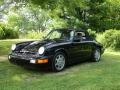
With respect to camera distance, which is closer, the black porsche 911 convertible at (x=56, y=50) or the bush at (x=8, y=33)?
the black porsche 911 convertible at (x=56, y=50)

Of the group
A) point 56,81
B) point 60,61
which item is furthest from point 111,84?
point 60,61

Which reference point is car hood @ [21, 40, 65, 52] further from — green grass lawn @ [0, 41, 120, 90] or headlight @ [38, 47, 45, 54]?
green grass lawn @ [0, 41, 120, 90]

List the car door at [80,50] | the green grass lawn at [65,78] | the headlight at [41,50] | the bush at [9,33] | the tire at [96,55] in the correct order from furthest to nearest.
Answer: the bush at [9,33], the tire at [96,55], the car door at [80,50], the headlight at [41,50], the green grass lawn at [65,78]

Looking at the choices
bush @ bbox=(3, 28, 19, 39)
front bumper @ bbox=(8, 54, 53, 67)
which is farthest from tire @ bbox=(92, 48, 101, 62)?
bush @ bbox=(3, 28, 19, 39)

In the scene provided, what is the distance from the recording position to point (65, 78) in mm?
7797

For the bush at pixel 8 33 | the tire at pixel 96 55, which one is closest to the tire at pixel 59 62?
the tire at pixel 96 55

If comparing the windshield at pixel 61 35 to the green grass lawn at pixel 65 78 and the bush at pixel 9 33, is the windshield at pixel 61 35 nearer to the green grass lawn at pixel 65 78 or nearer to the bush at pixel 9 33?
the green grass lawn at pixel 65 78

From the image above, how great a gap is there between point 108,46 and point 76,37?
21.2 feet

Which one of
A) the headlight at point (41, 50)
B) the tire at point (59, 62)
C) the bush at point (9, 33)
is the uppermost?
the headlight at point (41, 50)

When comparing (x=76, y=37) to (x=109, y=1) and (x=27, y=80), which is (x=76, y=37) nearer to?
(x=27, y=80)

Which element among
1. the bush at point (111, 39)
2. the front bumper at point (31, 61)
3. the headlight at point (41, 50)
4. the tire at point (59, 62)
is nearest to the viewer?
the front bumper at point (31, 61)

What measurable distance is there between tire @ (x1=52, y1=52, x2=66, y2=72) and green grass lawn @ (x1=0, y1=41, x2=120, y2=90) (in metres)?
0.17

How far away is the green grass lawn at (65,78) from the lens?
22.7ft

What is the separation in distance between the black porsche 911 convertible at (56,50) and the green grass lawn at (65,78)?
363 mm
